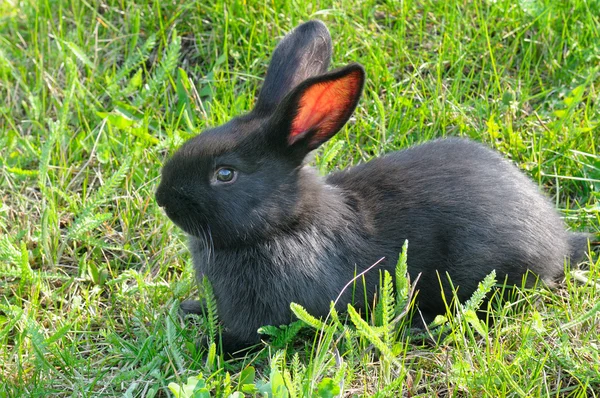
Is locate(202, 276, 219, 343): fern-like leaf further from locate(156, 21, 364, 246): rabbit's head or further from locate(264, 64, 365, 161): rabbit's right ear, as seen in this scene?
locate(264, 64, 365, 161): rabbit's right ear

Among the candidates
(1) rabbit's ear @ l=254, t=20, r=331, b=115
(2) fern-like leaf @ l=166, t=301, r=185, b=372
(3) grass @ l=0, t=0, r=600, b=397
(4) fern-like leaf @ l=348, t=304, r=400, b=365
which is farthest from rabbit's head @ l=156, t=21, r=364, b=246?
(4) fern-like leaf @ l=348, t=304, r=400, b=365

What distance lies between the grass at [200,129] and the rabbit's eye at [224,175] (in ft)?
2.17

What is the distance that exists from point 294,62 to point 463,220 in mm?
1067

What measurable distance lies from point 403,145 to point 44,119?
2.03 meters

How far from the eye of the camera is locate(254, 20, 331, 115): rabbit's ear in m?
4.41

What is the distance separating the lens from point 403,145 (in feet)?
16.9

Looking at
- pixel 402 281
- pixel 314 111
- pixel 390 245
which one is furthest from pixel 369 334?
pixel 314 111

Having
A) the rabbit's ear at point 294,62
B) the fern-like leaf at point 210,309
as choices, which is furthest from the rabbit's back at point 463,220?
the fern-like leaf at point 210,309

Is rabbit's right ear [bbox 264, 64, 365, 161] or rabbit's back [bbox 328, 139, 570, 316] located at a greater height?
rabbit's right ear [bbox 264, 64, 365, 161]

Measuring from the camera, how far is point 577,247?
4.56 m

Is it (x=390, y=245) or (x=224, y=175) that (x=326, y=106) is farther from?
(x=390, y=245)

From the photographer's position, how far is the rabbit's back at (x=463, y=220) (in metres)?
4.30

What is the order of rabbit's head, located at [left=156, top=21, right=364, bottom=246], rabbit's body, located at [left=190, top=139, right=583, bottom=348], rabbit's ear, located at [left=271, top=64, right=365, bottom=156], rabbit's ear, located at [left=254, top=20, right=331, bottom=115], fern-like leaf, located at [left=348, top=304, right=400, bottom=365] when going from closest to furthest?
fern-like leaf, located at [left=348, top=304, right=400, bottom=365], rabbit's ear, located at [left=271, top=64, right=365, bottom=156], rabbit's head, located at [left=156, top=21, right=364, bottom=246], rabbit's body, located at [left=190, top=139, right=583, bottom=348], rabbit's ear, located at [left=254, top=20, right=331, bottom=115]

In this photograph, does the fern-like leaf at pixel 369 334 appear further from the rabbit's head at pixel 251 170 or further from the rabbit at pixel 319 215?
the rabbit's head at pixel 251 170
